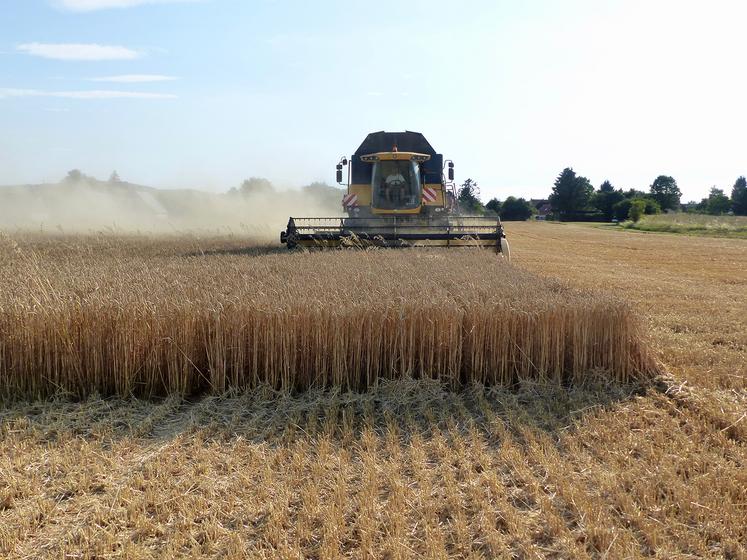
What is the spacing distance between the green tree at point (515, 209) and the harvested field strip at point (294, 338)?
72.4 meters

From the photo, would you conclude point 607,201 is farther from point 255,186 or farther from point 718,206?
point 255,186

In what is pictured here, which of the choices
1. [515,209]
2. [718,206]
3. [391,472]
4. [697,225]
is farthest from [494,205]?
[391,472]

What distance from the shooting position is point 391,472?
380 cm

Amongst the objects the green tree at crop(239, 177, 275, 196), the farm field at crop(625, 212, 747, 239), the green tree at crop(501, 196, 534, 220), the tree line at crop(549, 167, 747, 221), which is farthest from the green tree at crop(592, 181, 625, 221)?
the green tree at crop(239, 177, 275, 196)

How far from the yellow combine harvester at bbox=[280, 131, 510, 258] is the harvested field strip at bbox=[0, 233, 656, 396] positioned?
5.94 meters

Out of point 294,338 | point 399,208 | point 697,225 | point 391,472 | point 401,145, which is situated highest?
point 401,145

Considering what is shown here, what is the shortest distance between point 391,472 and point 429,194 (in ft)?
42.0

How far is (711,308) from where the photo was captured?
32.5 ft

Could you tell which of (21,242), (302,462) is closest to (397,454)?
(302,462)

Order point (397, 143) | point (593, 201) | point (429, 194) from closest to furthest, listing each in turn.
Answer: point (429, 194)
point (397, 143)
point (593, 201)

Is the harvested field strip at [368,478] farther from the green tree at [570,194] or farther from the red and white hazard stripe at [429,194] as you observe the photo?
the green tree at [570,194]

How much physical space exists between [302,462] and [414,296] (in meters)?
2.46

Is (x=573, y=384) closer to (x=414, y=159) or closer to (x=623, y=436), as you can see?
(x=623, y=436)

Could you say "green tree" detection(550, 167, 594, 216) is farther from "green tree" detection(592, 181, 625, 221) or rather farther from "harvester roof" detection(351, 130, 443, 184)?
"harvester roof" detection(351, 130, 443, 184)
